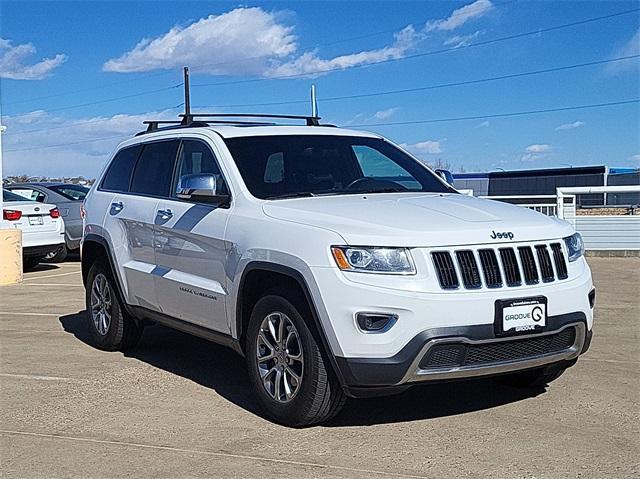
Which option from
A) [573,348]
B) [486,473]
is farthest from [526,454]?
[573,348]

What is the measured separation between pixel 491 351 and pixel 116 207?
12.3ft

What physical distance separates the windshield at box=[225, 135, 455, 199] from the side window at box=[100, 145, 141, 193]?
5.12 ft

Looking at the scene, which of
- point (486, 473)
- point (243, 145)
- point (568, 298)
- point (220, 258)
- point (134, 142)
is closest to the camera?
point (486, 473)

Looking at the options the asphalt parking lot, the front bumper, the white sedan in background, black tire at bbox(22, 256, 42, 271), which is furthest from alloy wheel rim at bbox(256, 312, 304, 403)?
black tire at bbox(22, 256, 42, 271)

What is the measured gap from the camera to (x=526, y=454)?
4695 mm

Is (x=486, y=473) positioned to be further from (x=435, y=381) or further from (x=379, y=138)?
Result: (x=379, y=138)

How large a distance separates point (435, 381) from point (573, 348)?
3.25 ft

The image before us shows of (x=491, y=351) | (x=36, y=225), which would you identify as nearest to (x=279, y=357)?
(x=491, y=351)

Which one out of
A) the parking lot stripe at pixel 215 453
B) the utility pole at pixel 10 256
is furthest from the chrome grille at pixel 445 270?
the utility pole at pixel 10 256

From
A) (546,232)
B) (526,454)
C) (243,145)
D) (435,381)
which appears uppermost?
(243,145)

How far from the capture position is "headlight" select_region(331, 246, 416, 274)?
4.73 meters

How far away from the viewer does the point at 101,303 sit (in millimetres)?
7762

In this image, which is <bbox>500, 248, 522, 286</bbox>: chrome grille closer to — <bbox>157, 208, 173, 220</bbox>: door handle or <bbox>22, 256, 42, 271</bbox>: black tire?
<bbox>157, 208, 173, 220</bbox>: door handle

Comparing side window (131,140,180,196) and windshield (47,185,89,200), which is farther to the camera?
windshield (47,185,89,200)
